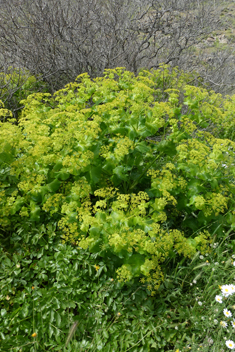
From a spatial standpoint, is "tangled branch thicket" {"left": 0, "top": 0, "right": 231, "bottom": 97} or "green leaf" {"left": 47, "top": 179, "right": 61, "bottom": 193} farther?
"tangled branch thicket" {"left": 0, "top": 0, "right": 231, "bottom": 97}

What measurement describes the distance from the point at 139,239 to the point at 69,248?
99 cm

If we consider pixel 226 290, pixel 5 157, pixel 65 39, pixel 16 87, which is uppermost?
pixel 65 39

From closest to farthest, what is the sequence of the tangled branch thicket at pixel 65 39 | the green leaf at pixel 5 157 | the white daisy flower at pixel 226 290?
the white daisy flower at pixel 226 290
the green leaf at pixel 5 157
the tangled branch thicket at pixel 65 39

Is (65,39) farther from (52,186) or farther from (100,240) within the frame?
(100,240)

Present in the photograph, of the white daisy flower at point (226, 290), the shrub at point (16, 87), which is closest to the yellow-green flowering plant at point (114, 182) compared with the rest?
the white daisy flower at point (226, 290)

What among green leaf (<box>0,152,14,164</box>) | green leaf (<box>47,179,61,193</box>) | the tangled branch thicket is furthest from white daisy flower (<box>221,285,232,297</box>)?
the tangled branch thicket

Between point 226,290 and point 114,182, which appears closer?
point 226,290

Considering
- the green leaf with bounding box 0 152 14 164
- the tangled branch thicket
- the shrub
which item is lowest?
the green leaf with bounding box 0 152 14 164

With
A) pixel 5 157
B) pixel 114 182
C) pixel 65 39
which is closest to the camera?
pixel 5 157

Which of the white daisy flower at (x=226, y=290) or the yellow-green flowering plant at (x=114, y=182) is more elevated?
the yellow-green flowering plant at (x=114, y=182)

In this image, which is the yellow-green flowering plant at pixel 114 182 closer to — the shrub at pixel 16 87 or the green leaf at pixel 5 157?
the green leaf at pixel 5 157

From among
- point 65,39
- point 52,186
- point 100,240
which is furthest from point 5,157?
point 65,39

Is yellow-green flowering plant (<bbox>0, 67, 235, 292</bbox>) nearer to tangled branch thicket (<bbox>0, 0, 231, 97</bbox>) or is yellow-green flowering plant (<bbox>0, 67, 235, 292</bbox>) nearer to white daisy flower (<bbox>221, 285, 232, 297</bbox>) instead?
white daisy flower (<bbox>221, 285, 232, 297</bbox>)

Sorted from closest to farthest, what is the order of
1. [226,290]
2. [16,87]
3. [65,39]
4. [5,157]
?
[226,290]
[5,157]
[16,87]
[65,39]
